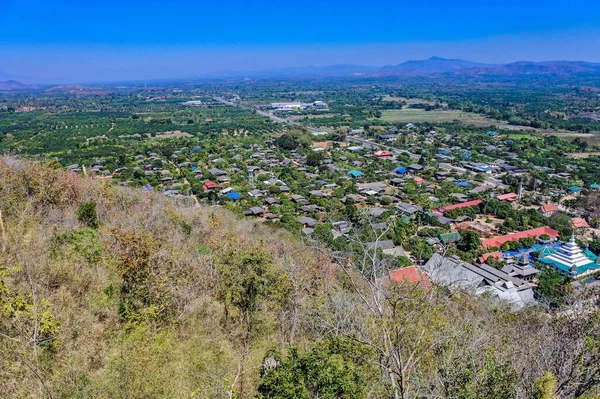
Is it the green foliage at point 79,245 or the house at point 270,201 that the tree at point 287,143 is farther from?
the green foliage at point 79,245

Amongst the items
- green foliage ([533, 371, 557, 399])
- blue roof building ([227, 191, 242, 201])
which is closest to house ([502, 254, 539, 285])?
green foliage ([533, 371, 557, 399])

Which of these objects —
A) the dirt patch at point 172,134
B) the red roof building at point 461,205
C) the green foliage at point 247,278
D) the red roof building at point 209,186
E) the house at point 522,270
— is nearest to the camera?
the green foliage at point 247,278

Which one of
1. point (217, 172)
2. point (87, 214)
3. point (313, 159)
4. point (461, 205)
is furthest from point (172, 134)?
point (87, 214)

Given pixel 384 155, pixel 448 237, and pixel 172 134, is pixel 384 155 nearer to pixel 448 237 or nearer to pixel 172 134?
pixel 448 237

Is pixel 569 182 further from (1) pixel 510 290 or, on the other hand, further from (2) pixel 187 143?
(2) pixel 187 143

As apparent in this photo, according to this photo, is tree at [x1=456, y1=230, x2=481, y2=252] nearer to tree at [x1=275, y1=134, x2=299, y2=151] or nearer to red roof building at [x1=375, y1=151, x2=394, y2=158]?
red roof building at [x1=375, y1=151, x2=394, y2=158]

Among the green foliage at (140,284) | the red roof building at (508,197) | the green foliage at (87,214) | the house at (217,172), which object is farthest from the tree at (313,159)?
the green foliage at (140,284)

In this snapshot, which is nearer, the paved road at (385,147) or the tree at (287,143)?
the paved road at (385,147)
